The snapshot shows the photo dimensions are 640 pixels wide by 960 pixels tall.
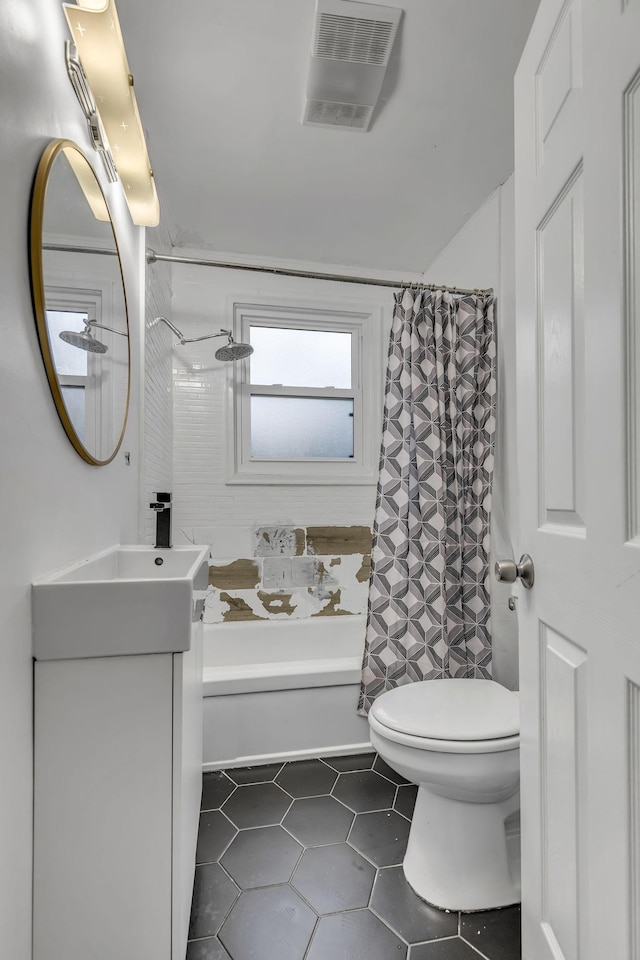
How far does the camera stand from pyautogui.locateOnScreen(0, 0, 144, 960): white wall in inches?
31.7

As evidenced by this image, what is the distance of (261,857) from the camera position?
147 cm

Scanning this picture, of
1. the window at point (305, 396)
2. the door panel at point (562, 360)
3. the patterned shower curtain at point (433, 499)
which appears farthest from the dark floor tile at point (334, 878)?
the window at point (305, 396)

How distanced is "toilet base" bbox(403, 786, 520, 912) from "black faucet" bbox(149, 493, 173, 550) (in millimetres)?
1090

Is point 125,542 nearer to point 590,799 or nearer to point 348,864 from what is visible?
point 348,864

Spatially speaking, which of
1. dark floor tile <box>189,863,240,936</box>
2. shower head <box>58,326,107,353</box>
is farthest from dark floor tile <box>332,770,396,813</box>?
shower head <box>58,326,107,353</box>

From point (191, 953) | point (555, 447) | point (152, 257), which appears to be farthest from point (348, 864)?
point (152, 257)

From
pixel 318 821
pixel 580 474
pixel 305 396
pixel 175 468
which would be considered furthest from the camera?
pixel 305 396

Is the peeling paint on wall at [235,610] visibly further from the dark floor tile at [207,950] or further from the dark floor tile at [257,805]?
the dark floor tile at [207,950]

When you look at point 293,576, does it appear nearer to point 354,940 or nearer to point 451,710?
point 451,710

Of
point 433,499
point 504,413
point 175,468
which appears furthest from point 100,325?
point 504,413

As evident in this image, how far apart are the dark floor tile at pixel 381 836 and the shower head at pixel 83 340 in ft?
5.31

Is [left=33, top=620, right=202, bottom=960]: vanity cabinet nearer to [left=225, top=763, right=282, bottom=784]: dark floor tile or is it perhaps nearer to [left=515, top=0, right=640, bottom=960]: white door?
[left=515, top=0, right=640, bottom=960]: white door

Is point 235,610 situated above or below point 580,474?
below

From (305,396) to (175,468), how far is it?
2.88 feet
